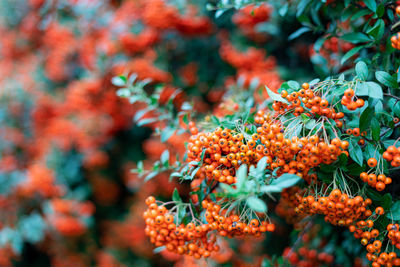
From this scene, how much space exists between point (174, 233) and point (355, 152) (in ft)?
2.33

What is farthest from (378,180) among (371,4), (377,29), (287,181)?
(371,4)

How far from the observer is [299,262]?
6.63 feet

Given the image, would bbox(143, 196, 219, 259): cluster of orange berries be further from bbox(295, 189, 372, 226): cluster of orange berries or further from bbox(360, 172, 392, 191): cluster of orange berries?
bbox(360, 172, 392, 191): cluster of orange berries

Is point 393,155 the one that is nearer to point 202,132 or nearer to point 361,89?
point 361,89

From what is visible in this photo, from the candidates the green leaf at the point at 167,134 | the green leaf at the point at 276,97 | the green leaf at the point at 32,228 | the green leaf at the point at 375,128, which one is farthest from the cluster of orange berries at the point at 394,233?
the green leaf at the point at 32,228

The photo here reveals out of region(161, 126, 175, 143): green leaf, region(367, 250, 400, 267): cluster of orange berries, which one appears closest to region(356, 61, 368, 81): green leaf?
region(367, 250, 400, 267): cluster of orange berries

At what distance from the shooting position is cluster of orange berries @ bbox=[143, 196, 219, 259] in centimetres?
118

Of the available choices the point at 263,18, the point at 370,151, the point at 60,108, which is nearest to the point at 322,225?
the point at 370,151

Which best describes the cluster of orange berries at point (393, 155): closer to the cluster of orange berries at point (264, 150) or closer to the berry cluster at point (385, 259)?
the cluster of orange berries at point (264, 150)

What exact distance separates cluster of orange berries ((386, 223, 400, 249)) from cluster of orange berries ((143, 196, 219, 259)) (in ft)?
2.02

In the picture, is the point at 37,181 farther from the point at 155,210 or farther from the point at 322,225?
the point at 322,225

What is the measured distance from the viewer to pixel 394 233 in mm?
994

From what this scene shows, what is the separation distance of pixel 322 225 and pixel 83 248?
332 centimetres

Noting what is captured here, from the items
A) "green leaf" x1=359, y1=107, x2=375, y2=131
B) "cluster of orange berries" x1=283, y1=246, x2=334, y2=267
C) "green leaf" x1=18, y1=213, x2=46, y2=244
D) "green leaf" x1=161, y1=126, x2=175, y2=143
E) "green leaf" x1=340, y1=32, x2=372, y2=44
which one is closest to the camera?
"green leaf" x1=359, y1=107, x2=375, y2=131
